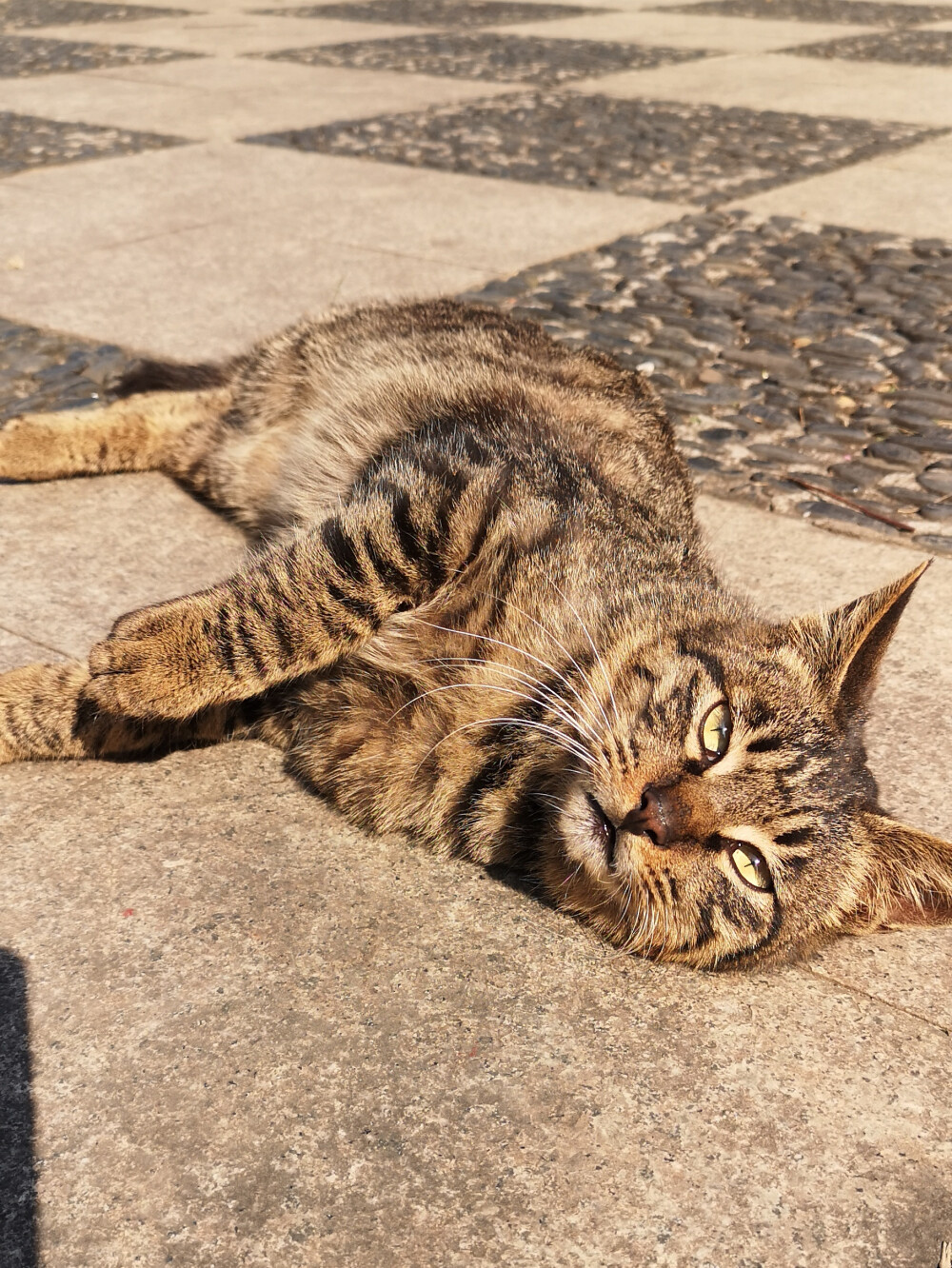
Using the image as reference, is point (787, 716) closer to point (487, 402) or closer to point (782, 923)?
point (782, 923)

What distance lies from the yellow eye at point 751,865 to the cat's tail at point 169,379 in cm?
308

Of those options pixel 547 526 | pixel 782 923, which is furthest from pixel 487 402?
pixel 782 923

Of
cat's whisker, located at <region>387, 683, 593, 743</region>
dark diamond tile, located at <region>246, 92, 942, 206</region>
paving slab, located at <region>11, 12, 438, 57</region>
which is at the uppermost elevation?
paving slab, located at <region>11, 12, 438, 57</region>

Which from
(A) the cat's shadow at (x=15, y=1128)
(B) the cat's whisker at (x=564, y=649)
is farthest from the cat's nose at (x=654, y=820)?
(A) the cat's shadow at (x=15, y=1128)

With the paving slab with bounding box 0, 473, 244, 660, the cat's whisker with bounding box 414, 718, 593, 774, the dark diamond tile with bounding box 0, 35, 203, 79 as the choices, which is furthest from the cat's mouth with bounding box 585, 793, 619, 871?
the dark diamond tile with bounding box 0, 35, 203, 79

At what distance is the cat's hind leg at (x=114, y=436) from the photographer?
4516 millimetres

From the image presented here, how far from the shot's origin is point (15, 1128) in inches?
85.1

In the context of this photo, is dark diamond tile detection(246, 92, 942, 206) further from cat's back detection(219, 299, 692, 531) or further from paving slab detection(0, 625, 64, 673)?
paving slab detection(0, 625, 64, 673)

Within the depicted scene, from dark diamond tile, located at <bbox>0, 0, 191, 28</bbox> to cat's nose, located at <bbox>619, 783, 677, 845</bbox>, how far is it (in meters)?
14.6

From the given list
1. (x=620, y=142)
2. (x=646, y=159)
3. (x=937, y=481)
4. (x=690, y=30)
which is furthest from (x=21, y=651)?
(x=690, y=30)

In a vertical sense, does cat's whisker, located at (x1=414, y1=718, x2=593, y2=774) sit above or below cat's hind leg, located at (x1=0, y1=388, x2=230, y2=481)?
below

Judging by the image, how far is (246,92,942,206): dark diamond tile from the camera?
8766mm

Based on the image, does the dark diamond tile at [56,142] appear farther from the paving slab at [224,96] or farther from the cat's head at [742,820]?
the cat's head at [742,820]

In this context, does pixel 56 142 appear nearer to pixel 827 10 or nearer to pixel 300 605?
pixel 300 605
